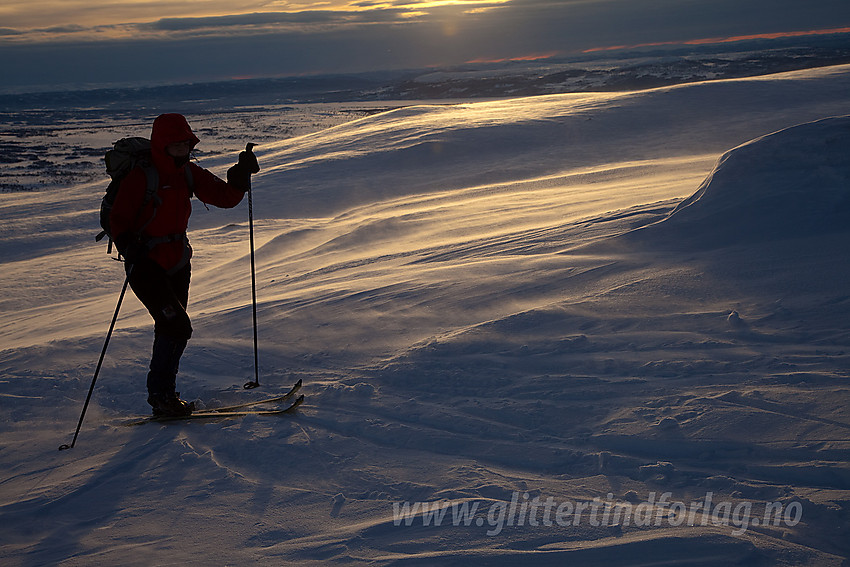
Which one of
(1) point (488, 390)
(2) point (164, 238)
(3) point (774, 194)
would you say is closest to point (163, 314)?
(2) point (164, 238)

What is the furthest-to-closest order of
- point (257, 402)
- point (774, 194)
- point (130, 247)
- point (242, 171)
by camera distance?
point (774, 194) → point (242, 171) → point (257, 402) → point (130, 247)

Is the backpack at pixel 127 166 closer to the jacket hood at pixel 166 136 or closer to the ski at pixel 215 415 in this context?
the jacket hood at pixel 166 136

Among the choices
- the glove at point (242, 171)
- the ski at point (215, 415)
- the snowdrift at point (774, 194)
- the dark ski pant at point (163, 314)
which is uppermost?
the glove at point (242, 171)

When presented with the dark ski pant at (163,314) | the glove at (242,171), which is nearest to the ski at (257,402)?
the dark ski pant at (163,314)

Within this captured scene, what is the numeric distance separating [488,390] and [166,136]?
7.50ft

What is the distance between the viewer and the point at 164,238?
3.62 m

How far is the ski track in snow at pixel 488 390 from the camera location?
8.41 feet

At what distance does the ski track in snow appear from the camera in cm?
256

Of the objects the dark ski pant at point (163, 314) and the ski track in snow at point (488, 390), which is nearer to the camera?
the ski track in snow at point (488, 390)

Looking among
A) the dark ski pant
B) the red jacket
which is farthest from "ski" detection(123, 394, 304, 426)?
the red jacket

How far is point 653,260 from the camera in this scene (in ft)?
16.6

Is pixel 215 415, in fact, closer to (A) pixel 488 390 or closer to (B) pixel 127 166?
(B) pixel 127 166

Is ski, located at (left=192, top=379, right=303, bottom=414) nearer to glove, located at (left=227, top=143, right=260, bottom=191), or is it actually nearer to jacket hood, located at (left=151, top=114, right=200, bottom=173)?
glove, located at (left=227, top=143, right=260, bottom=191)

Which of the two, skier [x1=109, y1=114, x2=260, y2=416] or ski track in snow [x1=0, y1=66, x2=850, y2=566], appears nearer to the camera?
ski track in snow [x1=0, y1=66, x2=850, y2=566]
